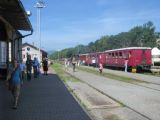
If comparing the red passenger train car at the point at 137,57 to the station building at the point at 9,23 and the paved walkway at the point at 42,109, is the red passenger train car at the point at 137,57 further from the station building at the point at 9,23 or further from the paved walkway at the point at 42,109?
the paved walkway at the point at 42,109

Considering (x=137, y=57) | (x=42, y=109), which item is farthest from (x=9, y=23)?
(x=137, y=57)

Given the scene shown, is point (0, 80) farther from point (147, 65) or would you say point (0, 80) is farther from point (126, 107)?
point (147, 65)

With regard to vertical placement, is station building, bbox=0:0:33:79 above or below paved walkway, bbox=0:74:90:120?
above

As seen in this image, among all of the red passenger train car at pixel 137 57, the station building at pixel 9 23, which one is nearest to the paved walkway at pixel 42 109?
the station building at pixel 9 23

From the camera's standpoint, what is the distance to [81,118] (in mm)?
11188

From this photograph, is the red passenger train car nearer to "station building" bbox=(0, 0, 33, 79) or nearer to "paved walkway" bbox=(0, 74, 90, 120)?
"station building" bbox=(0, 0, 33, 79)

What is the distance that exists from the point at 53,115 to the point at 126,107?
303 centimetres

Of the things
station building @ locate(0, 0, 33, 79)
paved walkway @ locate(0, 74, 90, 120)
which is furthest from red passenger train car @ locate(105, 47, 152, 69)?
paved walkway @ locate(0, 74, 90, 120)

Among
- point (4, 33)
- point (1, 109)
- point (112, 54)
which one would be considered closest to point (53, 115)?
point (1, 109)

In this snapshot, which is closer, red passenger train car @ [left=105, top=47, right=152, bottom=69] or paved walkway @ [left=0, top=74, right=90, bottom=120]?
paved walkway @ [left=0, top=74, right=90, bottom=120]

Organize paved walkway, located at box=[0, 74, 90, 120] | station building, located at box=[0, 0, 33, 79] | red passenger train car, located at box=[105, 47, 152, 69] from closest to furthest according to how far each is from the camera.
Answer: paved walkway, located at box=[0, 74, 90, 120]
station building, located at box=[0, 0, 33, 79]
red passenger train car, located at box=[105, 47, 152, 69]

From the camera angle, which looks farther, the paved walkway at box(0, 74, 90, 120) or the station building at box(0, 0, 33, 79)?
the station building at box(0, 0, 33, 79)

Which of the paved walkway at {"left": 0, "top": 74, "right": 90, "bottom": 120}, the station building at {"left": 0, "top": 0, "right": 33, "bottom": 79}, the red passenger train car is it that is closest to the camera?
the paved walkway at {"left": 0, "top": 74, "right": 90, "bottom": 120}

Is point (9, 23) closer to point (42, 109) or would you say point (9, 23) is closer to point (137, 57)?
point (42, 109)
